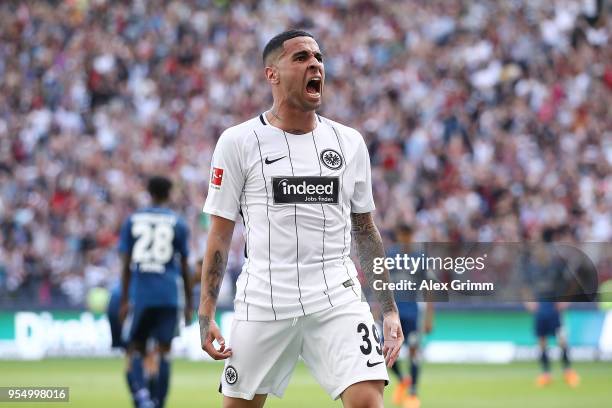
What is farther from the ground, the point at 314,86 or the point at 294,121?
the point at 314,86

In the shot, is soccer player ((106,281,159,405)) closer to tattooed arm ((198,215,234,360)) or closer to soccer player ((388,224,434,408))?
soccer player ((388,224,434,408))

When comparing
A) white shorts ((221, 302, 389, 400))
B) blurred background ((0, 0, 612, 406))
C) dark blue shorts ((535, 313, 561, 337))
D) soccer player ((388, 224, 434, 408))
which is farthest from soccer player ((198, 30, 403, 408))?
blurred background ((0, 0, 612, 406))

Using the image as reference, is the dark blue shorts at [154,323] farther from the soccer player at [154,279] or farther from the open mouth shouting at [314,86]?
the open mouth shouting at [314,86]

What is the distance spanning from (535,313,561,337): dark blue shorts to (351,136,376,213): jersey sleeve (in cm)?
1048

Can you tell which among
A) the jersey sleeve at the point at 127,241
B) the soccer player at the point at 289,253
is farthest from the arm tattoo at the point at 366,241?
the jersey sleeve at the point at 127,241

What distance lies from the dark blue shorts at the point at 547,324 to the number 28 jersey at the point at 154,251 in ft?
21.8

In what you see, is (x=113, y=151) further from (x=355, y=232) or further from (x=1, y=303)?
(x=355, y=232)

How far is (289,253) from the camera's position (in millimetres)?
5785

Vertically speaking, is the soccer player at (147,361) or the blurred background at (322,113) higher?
the blurred background at (322,113)

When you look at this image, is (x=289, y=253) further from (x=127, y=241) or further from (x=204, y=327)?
(x=127, y=241)

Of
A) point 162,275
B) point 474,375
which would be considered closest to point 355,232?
point 162,275

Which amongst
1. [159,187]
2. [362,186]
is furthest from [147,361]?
[362,186]

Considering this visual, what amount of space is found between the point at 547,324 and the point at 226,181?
435 inches

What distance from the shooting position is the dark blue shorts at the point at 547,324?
16.1m
